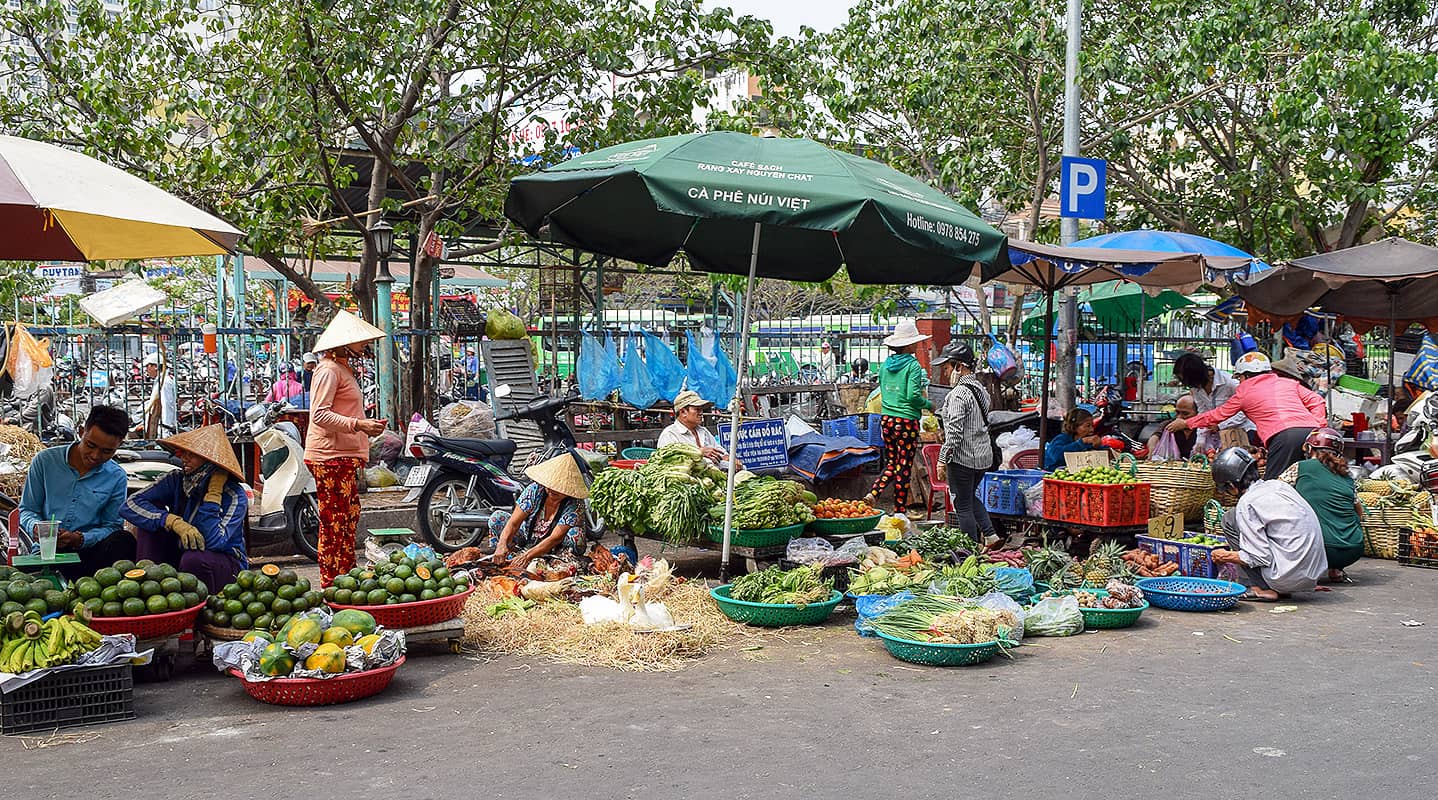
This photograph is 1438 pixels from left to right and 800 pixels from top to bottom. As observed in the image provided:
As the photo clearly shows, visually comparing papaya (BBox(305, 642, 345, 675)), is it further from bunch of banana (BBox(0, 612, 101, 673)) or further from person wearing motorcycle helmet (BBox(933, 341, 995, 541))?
person wearing motorcycle helmet (BBox(933, 341, 995, 541))

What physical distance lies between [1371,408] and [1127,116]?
4.99m

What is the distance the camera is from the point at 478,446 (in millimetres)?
10195

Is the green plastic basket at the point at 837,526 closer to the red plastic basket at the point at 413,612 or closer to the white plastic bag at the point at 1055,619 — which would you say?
the white plastic bag at the point at 1055,619

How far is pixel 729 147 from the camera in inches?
307

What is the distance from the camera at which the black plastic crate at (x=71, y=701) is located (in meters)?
5.25

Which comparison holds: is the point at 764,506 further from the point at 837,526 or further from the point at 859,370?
the point at 859,370

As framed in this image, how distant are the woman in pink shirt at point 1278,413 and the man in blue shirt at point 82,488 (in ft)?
26.6

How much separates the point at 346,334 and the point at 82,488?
67.9 inches

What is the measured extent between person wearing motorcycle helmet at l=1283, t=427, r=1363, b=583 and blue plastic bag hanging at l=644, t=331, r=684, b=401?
6.36 meters

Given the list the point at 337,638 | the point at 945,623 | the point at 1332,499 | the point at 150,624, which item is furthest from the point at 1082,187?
the point at 150,624

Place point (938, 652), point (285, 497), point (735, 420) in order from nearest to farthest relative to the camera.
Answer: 1. point (938, 652)
2. point (735, 420)
3. point (285, 497)

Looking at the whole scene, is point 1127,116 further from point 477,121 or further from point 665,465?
point 665,465

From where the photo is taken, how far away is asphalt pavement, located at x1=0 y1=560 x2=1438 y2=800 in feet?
15.3

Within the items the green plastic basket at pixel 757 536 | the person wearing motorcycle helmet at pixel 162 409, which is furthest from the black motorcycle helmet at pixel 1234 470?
the person wearing motorcycle helmet at pixel 162 409
